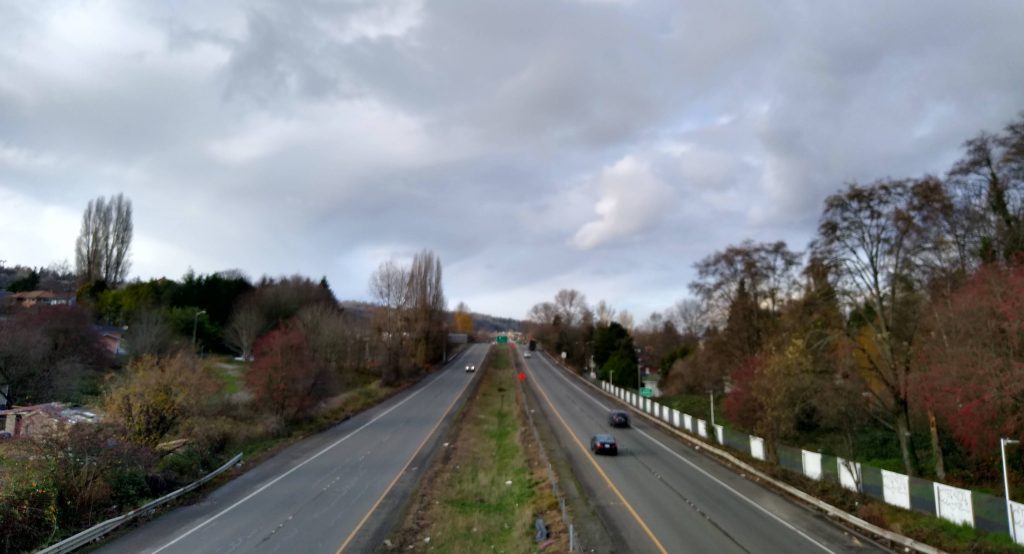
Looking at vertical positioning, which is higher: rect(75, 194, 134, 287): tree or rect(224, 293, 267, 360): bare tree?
rect(75, 194, 134, 287): tree

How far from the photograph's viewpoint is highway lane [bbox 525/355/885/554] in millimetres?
17094

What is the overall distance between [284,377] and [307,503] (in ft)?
64.1

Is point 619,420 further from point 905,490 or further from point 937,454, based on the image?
point 905,490

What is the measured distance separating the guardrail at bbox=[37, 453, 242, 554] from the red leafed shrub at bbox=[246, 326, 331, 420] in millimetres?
14881

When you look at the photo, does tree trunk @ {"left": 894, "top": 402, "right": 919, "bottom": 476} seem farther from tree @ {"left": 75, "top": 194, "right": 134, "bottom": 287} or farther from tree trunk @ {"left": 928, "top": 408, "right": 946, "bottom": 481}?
tree @ {"left": 75, "top": 194, "right": 134, "bottom": 287}

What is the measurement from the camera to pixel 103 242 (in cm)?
8506

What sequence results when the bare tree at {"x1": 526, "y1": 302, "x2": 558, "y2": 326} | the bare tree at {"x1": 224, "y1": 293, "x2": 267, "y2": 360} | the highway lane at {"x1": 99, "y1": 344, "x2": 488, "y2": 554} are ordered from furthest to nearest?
the bare tree at {"x1": 526, "y1": 302, "x2": 558, "y2": 326}
the bare tree at {"x1": 224, "y1": 293, "x2": 267, "y2": 360}
the highway lane at {"x1": 99, "y1": 344, "x2": 488, "y2": 554}

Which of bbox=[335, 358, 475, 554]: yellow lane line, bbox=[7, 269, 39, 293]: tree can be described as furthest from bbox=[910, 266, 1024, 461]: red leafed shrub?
bbox=[7, 269, 39, 293]: tree

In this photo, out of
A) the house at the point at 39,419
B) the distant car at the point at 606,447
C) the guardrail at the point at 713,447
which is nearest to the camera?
the guardrail at the point at 713,447

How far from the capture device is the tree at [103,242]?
8425 cm

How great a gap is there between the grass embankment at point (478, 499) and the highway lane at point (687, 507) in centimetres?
252

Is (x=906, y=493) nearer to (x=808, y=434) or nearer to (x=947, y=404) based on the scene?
(x=947, y=404)

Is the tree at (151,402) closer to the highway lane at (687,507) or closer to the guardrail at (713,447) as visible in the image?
the highway lane at (687,507)

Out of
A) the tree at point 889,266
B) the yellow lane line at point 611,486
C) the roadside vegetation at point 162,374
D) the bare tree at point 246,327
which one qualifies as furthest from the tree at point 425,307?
the tree at point 889,266
